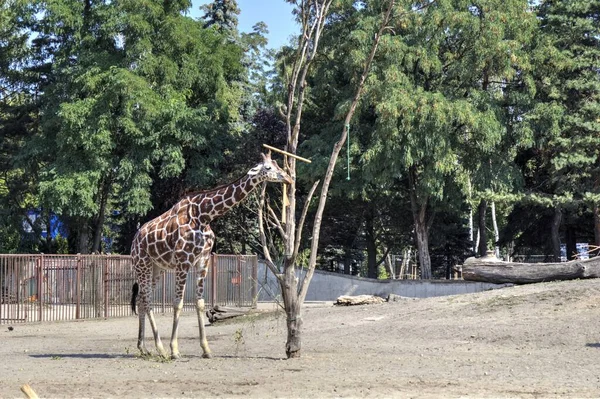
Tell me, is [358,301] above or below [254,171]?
below

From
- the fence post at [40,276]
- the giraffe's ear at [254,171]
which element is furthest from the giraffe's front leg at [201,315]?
the fence post at [40,276]

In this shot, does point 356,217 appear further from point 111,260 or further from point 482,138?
point 111,260

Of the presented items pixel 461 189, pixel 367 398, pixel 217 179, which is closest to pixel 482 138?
pixel 461 189

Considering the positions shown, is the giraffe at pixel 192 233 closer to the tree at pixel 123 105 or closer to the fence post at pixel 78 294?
the fence post at pixel 78 294

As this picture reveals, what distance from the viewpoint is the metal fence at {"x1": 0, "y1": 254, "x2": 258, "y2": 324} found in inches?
959

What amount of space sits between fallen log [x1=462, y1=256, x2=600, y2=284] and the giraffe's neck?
368 inches

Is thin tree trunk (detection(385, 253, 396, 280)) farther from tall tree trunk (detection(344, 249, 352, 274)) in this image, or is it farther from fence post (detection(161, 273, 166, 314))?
fence post (detection(161, 273, 166, 314))

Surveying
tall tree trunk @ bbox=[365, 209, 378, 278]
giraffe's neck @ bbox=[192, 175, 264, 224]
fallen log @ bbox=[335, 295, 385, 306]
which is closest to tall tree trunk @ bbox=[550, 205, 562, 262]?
tall tree trunk @ bbox=[365, 209, 378, 278]

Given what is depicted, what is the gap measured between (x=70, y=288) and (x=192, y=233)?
39.8 feet

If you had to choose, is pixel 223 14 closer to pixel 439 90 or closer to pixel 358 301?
pixel 439 90

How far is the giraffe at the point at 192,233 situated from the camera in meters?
14.6

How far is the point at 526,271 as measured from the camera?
71.3ft

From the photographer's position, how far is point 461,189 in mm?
35125

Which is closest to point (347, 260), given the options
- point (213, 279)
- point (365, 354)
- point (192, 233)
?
point (213, 279)
